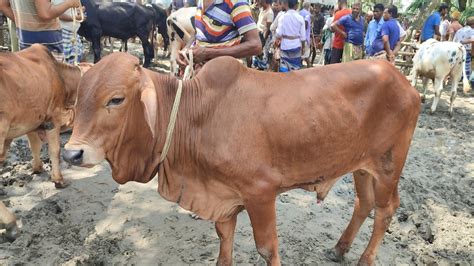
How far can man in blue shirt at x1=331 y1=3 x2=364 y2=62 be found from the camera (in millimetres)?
8055

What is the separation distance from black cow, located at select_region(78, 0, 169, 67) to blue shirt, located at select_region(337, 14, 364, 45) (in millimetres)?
5390

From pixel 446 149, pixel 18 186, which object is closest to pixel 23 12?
pixel 18 186

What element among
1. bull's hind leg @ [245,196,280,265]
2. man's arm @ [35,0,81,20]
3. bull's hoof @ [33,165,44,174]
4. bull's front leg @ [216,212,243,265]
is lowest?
bull's hoof @ [33,165,44,174]

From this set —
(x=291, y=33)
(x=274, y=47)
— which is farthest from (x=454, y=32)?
(x=291, y=33)

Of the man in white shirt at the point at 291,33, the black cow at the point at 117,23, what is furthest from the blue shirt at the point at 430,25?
the black cow at the point at 117,23

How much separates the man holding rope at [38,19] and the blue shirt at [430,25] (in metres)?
9.33

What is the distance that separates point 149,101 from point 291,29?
18.7 feet

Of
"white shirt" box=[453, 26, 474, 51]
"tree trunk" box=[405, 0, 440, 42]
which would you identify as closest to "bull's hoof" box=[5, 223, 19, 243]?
"white shirt" box=[453, 26, 474, 51]

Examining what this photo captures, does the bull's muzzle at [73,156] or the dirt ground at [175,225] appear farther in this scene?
the dirt ground at [175,225]

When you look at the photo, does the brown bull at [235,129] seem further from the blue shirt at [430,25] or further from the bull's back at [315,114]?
the blue shirt at [430,25]

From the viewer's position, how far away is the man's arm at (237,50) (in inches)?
107

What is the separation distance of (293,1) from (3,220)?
236 inches

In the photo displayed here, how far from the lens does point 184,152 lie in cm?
219

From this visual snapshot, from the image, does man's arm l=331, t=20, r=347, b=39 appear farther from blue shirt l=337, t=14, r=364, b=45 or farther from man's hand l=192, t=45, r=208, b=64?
man's hand l=192, t=45, r=208, b=64
